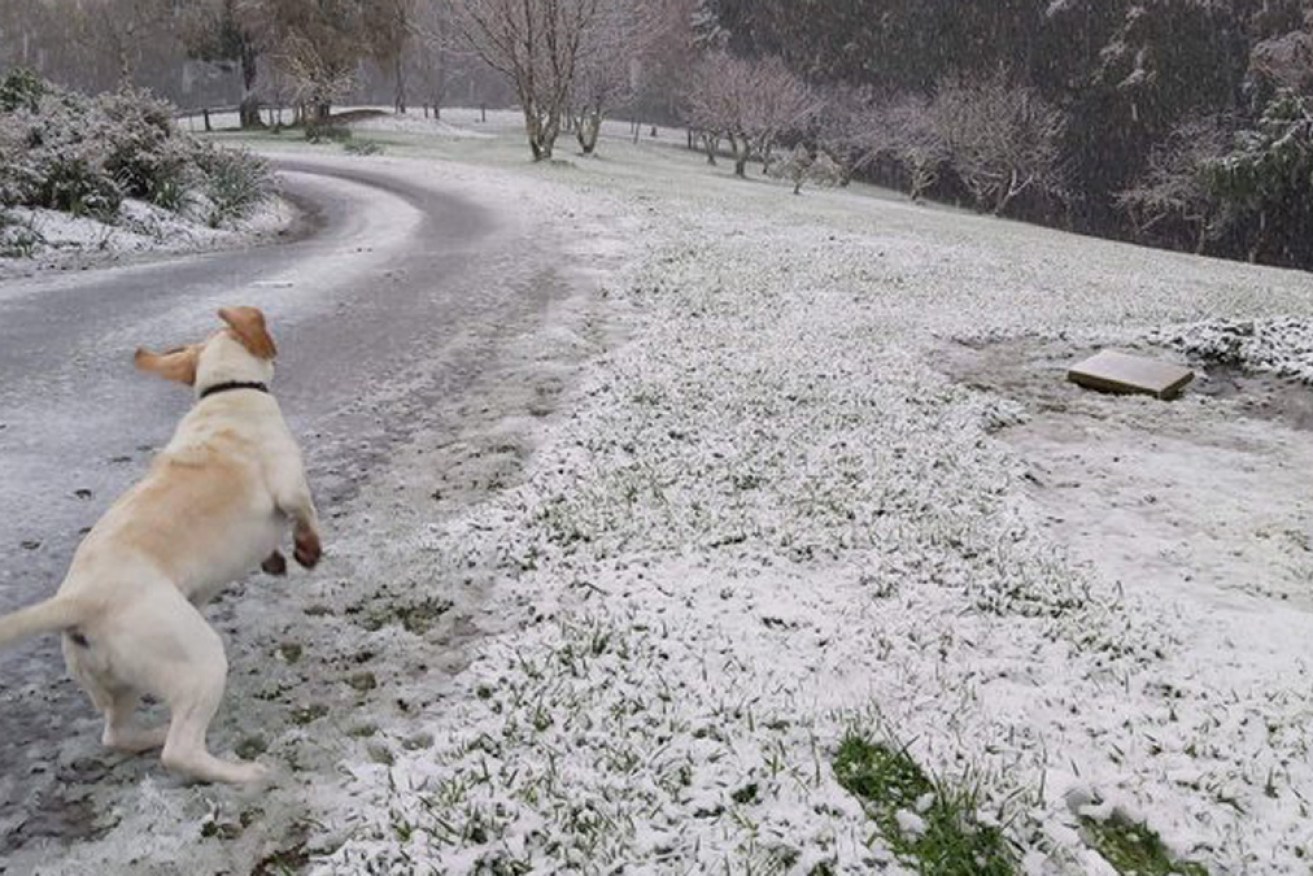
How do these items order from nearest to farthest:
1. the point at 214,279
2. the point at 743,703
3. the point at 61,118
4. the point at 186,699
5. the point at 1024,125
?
the point at 186,699, the point at 743,703, the point at 214,279, the point at 61,118, the point at 1024,125

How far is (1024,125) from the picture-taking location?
54719 mm

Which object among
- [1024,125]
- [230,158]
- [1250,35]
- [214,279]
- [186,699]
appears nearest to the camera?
[186,699]

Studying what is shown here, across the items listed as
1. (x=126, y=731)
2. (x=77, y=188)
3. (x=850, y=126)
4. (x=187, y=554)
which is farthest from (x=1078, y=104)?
(x=126, y=731)

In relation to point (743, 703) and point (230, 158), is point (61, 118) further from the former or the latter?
point (743, 703)

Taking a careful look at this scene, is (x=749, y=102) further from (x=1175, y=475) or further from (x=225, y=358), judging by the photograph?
(x=225, y=358)

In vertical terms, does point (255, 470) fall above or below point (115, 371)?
above

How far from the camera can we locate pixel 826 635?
5.29 metres

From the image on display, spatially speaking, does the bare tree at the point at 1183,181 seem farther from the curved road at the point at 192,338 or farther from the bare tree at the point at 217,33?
the bare tree at the point at 217,33

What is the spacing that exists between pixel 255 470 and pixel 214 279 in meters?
12.1

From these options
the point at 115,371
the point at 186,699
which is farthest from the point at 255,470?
the point at 115,371

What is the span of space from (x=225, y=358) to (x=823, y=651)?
357 cm

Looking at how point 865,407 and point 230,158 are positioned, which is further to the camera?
point 230,158

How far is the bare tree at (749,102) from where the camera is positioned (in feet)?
195

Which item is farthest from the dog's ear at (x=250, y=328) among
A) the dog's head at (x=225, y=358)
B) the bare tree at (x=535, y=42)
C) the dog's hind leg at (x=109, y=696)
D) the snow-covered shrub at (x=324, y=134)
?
the snow-covered shrub at (x=324, y=134)
